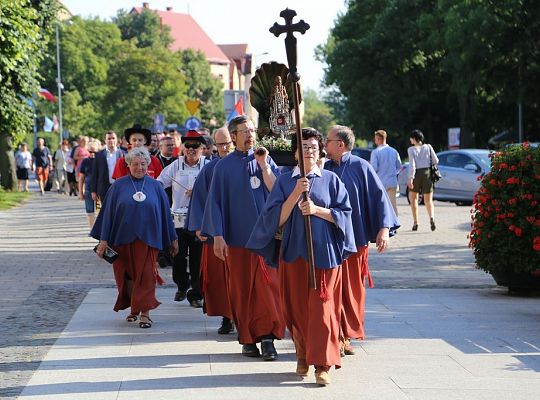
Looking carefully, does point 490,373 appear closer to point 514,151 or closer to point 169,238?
point 169,238

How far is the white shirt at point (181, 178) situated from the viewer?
1220 cm

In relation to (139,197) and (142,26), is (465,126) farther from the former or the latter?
(142,26)

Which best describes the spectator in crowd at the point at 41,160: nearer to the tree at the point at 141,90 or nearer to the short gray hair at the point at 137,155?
the short gray hair at the point at 137,155

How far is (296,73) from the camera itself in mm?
7766

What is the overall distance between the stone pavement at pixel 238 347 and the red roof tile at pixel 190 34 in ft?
448

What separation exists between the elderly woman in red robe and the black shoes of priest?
170 cm

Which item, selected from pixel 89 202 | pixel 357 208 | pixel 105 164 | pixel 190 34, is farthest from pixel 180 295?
pixel 190 34

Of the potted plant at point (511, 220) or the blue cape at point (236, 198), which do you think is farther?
the potted plant at point (511, 220)

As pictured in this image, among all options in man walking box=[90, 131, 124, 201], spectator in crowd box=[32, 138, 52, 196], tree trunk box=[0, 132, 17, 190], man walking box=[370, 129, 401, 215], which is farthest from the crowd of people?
tree trunk box=[0, 132, 17, 190]

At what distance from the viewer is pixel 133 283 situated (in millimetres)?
10539

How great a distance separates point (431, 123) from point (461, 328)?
50011 millimetres

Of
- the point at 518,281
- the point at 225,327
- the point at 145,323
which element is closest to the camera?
the point at 225,327

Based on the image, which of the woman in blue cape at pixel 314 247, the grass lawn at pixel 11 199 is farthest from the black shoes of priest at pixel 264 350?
the grass lawn at pixel 11 199

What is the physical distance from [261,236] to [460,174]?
22.5 meters
